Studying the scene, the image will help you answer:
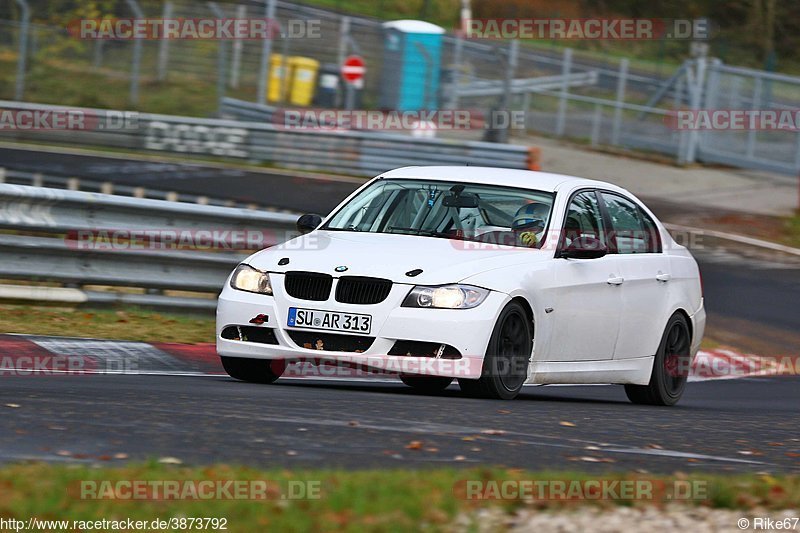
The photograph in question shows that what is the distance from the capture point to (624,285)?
9.84 metres

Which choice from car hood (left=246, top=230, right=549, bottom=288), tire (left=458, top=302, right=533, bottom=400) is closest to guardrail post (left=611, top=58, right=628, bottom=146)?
car hood (left=246, top=230, right=549, bottom=288)

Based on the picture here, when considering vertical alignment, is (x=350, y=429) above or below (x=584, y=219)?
below

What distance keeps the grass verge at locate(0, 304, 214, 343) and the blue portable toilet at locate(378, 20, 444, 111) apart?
60.6 ft

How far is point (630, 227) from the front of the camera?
10.4m

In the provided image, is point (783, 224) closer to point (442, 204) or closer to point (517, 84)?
point (517, 84)

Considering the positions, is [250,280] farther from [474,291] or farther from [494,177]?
[494,177]

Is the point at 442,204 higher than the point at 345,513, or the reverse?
Answer: the point at 442,204

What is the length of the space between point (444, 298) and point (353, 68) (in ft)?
76.4

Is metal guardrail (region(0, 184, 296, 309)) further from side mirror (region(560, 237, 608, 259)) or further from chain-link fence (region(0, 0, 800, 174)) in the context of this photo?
chain-link fence (region(0, 0, 800, 174))

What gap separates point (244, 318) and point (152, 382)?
27.1 inches

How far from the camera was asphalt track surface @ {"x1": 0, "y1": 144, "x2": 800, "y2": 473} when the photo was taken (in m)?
6.10

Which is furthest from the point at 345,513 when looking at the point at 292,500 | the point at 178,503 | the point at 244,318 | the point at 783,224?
the point at 783,224

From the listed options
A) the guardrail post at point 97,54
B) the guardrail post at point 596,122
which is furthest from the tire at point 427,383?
the guardrail post at point 596,122

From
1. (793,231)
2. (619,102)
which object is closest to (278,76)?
(619,102)
